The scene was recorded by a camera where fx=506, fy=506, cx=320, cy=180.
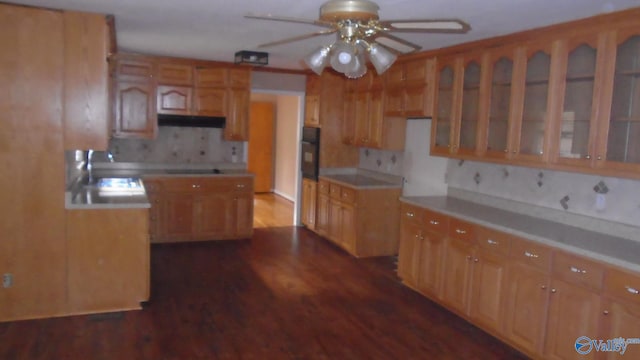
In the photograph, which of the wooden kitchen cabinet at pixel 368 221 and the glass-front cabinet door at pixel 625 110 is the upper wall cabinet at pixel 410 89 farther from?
the glass-front cabinet door at pixel 625 110

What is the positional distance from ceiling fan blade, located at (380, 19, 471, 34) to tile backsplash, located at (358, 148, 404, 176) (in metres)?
3.79

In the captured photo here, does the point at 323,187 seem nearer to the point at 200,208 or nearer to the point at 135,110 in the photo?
the point at 200,208

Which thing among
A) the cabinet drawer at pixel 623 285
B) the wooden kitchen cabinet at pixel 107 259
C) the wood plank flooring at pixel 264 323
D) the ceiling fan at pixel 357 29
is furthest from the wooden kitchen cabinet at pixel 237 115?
the cabinet drawer at pixel 623 285

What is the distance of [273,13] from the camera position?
348cm

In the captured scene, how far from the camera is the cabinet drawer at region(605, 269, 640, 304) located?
2635mm

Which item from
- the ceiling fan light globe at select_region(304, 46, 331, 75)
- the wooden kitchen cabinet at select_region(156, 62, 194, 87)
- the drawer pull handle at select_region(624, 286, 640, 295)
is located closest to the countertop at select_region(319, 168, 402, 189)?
the wooden kitchen cabinet at select_region(156, 62, 194, 87)

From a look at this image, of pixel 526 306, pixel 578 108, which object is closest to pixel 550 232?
pixel 526 306

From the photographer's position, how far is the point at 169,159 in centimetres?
683

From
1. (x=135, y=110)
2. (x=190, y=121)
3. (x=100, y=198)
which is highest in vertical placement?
(x=135, y=110)

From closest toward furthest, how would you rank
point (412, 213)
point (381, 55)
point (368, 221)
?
point (381, 55) → point (412, 213) → point (368, 221)

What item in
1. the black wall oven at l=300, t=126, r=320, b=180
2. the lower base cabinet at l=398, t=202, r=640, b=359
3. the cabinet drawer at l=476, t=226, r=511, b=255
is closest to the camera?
the lower base cabinet at l=398, t=202, r=640, b=359

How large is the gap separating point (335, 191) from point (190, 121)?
205cm

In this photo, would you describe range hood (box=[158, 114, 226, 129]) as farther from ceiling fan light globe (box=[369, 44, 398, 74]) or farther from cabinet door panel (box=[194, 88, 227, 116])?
ceiling fan light globe (box=[369, 44, 398, 74])

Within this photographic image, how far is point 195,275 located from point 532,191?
3.21 metres
